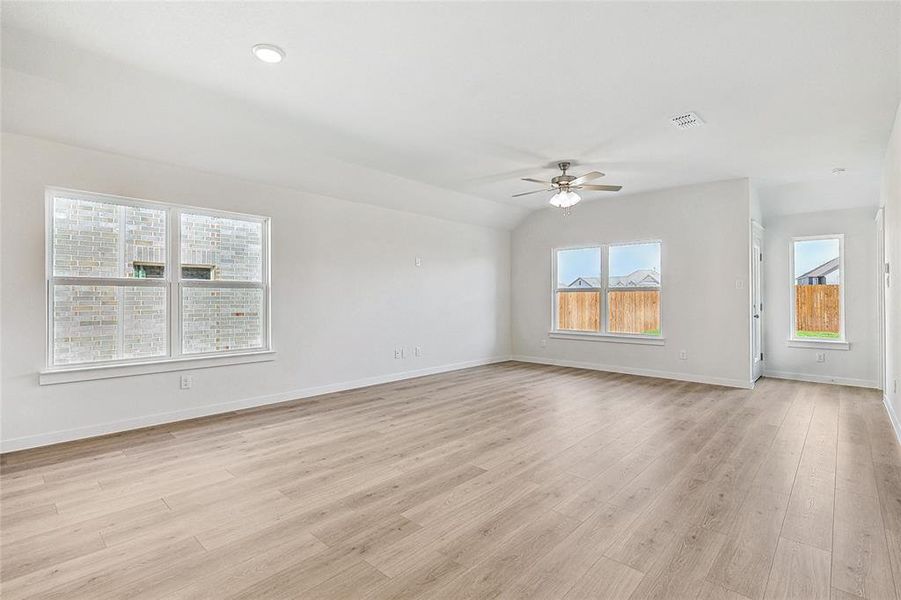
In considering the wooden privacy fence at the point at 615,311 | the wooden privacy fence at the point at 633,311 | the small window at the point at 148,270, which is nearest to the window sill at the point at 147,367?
the small window at the point at 148,270

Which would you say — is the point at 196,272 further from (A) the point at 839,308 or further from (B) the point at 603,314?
(A) the point at 839,308

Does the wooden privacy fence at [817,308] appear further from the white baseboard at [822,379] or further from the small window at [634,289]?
the small window at [634,289]

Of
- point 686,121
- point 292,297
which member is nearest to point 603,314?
point 686,121

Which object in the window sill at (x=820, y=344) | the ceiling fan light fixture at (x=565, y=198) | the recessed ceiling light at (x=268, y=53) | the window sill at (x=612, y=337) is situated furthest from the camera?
the window sill at (x=612, y=337)

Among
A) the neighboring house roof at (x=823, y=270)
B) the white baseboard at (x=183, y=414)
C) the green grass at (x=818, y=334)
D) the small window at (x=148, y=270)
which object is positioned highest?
the neighboring house roof at (x=823, y=270)

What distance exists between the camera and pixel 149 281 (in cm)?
403

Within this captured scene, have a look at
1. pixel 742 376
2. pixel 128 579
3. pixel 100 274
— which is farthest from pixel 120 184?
pixel 742 376

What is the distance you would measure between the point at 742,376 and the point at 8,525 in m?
6.97

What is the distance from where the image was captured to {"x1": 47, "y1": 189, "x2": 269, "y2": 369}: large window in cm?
362

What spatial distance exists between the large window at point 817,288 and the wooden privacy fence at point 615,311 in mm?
2040

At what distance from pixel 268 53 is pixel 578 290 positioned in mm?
5880

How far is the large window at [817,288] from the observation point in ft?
19.5

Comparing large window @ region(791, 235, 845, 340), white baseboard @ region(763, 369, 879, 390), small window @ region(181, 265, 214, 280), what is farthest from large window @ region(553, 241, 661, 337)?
small window @ region(181, 265, 214, 280)

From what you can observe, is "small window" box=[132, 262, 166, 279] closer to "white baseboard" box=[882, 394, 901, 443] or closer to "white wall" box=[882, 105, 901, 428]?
"white wall" box=[882, 105, 901, 428]
